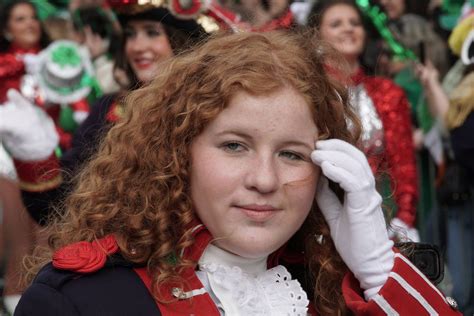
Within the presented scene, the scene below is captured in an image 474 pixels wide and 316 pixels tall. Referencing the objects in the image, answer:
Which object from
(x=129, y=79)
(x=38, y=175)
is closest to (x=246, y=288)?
(x=38, y=175)

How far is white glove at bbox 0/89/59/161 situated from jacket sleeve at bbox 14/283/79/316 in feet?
6.53

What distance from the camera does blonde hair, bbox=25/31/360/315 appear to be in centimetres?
246

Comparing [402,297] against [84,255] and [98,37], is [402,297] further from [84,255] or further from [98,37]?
[98,37]

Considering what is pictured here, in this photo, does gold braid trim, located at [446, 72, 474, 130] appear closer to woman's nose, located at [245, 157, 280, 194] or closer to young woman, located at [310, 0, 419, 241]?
young woman, located at [310, 0, 419, 241]

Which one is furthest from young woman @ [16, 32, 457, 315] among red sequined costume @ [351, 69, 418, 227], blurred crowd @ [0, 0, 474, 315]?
red sequined costume @ [351, 69, 418, 227]

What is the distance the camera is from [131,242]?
2459mm

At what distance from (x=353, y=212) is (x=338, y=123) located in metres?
0.23

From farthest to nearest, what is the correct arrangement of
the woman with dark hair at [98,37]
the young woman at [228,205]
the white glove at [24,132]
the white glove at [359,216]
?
1. the woman with dark hair at [98,37]
2. the white glove at [24,132]
3. the white glove at [359,216]
4. the young woman at [228,205]

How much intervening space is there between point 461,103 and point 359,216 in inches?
101

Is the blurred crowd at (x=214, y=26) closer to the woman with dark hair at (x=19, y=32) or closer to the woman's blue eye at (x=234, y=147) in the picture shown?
the woman with dark hair at (x=19, y=32)

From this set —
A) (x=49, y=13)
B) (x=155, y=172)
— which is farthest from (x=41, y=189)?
(x=49, y=13)

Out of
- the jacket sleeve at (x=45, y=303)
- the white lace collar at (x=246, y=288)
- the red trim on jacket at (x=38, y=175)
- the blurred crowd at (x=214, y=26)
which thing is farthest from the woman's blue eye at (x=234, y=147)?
the red trim on jacket at (x=38, y=175)

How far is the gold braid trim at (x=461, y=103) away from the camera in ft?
16.1

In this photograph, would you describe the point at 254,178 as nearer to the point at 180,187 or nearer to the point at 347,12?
the point at 180,187
